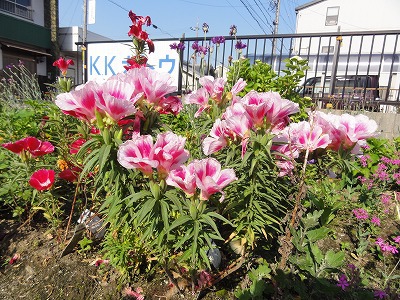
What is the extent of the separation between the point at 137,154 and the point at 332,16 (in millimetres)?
29576

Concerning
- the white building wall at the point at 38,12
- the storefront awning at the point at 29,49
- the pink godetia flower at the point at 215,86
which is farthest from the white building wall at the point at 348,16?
the pink godetia flower at the point at 215,86

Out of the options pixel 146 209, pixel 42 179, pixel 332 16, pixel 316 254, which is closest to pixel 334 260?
pixel 316 254

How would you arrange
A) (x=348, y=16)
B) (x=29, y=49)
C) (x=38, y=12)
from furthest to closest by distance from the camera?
(x=348, y=16) → (x=38, y=12) → (x=29, y=49)

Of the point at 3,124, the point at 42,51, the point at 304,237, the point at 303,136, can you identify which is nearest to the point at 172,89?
the point at 303,136

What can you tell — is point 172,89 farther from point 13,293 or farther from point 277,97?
point 13,293

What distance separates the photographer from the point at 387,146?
3.28 meters

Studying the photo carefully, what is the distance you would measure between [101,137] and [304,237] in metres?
1.03

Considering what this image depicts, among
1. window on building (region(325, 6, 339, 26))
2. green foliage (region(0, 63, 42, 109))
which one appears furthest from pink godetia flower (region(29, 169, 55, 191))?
window on building (region(325, 6, 339, 26))

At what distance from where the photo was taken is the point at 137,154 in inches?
40.3

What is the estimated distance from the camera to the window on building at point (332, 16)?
84.1 feet

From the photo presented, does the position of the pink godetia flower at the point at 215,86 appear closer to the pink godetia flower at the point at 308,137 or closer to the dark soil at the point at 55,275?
the pink godetia flower at the point at 308,137

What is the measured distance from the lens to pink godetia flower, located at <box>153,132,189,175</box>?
1.04 m

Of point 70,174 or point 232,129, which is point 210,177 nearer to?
point 232,129

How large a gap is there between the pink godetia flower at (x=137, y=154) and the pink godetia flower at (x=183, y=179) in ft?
0.25
